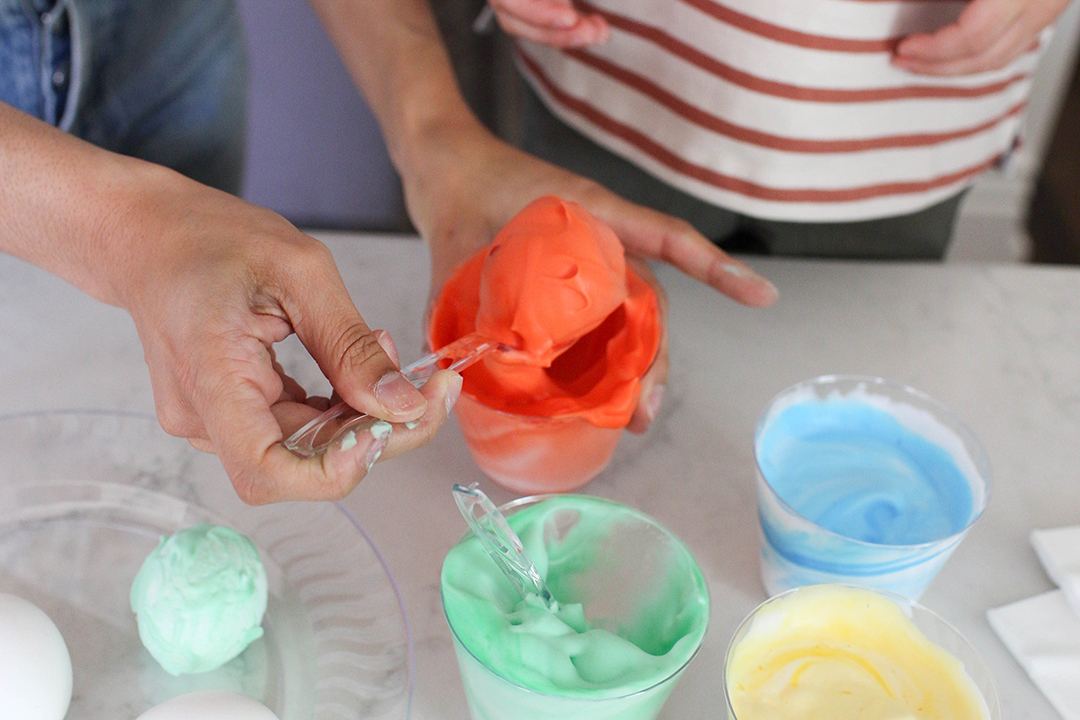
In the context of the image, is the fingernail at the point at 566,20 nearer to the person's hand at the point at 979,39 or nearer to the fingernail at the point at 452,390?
the person's hand at the point at 979,39

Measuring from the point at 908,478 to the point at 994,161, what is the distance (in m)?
0.52

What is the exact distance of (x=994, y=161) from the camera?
1.18 metres

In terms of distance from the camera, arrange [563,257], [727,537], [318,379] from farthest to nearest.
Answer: [318,379], [727,537], [563,257]

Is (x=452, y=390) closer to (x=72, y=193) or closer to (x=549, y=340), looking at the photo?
(x=549, y=340)

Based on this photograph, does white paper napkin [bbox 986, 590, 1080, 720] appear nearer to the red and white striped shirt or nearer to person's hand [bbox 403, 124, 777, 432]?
person's hand [bbox 403, 124, 777, 432]

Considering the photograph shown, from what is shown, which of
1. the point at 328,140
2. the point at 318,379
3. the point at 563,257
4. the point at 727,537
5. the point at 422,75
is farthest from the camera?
the point at 328,140

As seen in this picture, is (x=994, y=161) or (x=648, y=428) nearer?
(x=648, y=428)

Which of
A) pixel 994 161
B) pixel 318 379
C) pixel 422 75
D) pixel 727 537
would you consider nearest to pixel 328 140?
pixel 422 75

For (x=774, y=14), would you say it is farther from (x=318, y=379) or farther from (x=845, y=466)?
(x=318, y=379)

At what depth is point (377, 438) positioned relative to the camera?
2.17ft

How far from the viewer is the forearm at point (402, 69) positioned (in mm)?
1068

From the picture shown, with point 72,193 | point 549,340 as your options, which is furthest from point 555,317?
point 72,193

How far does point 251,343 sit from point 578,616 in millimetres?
278

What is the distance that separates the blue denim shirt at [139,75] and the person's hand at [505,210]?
1.10 ft
